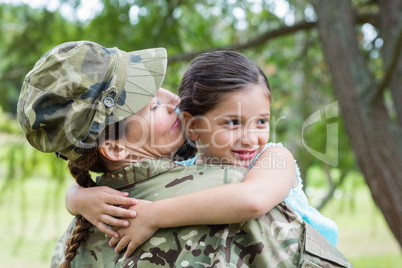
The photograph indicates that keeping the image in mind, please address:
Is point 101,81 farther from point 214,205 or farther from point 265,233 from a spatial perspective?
point 265,233

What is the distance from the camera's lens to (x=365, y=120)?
269cm

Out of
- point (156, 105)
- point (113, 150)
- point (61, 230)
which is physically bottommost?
point (61, 230)

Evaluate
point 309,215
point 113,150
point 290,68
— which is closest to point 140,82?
point 113,150

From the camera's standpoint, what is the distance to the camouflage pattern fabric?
1084mm

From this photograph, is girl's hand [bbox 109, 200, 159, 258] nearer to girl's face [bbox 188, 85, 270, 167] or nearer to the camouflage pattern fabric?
the camouflage pattern fabric

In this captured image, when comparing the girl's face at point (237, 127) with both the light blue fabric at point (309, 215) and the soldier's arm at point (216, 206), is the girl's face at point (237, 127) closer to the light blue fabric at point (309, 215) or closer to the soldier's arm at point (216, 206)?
the light blue fabric at point (309, 215)

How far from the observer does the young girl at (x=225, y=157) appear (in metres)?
1.07

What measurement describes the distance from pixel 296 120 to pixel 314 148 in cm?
206

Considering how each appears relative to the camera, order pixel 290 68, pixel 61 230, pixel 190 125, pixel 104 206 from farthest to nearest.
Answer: pixel 290 68 < pixel 61 230 < pixel 190 125 < pixel 104 206

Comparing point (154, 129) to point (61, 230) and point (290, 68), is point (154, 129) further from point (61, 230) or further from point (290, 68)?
point (290, 68)

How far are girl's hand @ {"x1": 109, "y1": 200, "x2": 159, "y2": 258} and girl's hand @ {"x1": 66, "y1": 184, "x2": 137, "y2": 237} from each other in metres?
0.01

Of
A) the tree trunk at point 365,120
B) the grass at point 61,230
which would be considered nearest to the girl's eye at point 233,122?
the tree trunk at point 365,120

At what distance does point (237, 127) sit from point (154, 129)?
9.7 inches

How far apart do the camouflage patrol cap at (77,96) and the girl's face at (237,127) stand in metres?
0.24
